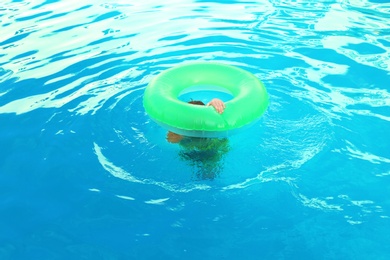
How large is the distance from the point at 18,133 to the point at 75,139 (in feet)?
2.25

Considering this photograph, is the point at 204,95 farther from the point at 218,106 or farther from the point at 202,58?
the point at 218,106

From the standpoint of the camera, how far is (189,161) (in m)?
4.20

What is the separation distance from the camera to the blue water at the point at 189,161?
338 centimetres

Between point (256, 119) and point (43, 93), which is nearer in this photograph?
point (256, 119)

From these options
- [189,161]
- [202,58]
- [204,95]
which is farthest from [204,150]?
[202,58]

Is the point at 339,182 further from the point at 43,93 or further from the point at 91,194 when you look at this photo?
the point at 43,93

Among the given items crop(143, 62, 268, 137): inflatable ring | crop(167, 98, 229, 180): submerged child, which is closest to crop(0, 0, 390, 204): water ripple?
crop(167, 98, 229, 180): submerged child

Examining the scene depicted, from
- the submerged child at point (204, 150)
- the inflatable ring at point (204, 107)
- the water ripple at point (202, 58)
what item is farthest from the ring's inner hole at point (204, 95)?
the submerged child at point (204, 150)

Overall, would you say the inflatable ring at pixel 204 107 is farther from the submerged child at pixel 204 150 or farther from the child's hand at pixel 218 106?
the submerged child at pixel 204 150

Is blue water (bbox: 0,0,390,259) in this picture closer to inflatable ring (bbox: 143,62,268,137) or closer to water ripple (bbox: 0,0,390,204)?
water ripple (bbox: 0,0,390,204)

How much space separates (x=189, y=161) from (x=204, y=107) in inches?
20.7

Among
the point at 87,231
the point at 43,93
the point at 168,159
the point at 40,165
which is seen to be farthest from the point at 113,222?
the point at 43,93

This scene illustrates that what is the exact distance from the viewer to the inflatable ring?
4135mm

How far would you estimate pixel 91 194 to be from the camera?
386cm
